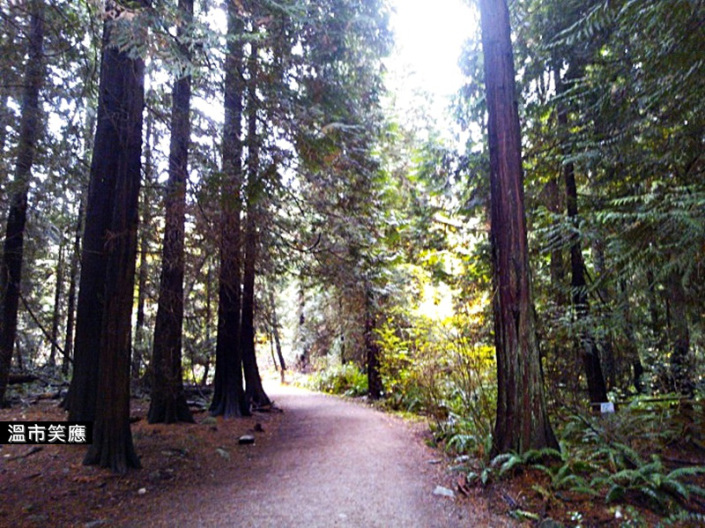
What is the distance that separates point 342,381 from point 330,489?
510 inches

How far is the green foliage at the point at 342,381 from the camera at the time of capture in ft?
52.9

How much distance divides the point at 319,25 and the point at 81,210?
665 centimetres

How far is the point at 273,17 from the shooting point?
5781 mm

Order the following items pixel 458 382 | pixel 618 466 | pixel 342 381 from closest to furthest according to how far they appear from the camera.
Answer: pixel 618 466
pixel 458 382
pixel 342 381

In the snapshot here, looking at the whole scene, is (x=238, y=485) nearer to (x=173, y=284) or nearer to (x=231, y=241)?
(x=231, y=241)

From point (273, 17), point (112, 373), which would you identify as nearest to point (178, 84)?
point (273, 17)

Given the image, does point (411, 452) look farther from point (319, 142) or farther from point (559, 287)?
point (319, 142)

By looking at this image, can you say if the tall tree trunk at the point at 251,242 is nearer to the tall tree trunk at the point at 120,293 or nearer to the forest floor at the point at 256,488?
the tall tree trunk at the point at 120,293

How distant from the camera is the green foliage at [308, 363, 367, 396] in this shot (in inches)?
634

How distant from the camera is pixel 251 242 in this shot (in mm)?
7574

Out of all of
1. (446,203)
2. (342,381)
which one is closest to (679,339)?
(446,203)

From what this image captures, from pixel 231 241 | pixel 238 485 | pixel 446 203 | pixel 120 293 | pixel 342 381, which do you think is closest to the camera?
pixel 238 485

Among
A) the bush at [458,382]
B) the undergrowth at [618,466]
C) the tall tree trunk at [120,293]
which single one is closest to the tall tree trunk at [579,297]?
the undergrowth at [618,466]

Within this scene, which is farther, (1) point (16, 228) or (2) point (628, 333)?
(1) point (16, 228)
